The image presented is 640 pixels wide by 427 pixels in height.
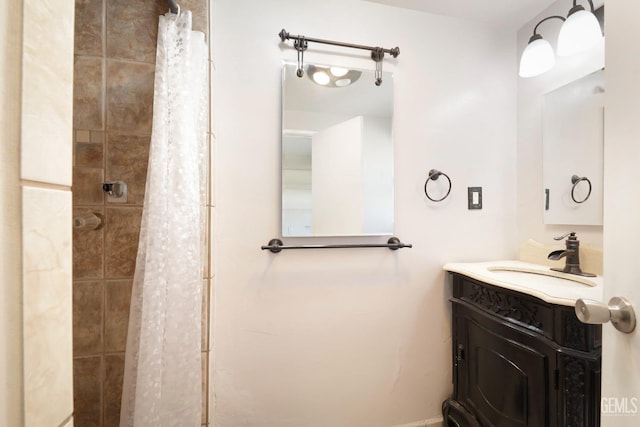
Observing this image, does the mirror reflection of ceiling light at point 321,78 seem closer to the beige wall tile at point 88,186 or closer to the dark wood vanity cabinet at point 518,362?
the beige wall tile at point 88,186

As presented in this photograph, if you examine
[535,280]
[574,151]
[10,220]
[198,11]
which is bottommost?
[535,280]

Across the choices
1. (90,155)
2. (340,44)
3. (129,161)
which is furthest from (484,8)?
(90,155)

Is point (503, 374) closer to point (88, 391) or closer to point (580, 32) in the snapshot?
point (580, 32)

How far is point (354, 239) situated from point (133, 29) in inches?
50.1

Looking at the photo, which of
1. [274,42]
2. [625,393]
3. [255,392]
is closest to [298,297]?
[255,392]

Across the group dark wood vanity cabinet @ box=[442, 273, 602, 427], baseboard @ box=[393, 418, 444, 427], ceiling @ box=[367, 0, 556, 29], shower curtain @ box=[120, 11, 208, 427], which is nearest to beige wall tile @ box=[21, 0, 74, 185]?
shower curtain @ box=[120, 11, 208, 427]

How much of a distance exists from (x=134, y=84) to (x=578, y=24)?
1819 mm

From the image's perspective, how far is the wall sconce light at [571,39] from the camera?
3.77 feet

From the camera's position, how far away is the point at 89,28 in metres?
1.02

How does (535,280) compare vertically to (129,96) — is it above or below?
below

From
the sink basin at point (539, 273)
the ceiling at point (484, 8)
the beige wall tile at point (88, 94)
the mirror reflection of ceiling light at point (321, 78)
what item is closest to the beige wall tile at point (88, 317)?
the beige wall tile at point (88, 94)

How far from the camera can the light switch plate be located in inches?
61.8

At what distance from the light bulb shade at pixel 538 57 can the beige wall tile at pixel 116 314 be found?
204 cm

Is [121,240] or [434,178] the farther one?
[434,178]
